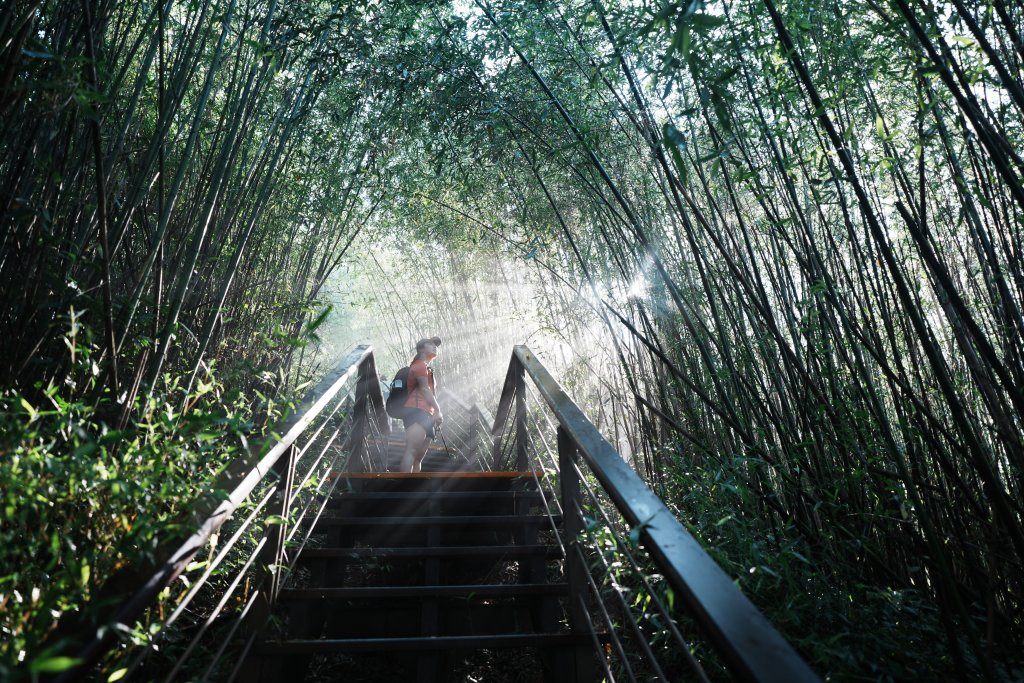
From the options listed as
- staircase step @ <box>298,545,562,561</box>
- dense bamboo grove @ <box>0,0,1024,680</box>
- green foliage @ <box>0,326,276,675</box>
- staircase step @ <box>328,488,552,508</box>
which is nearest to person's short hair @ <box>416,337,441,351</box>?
dense bamboo grove @ <box>0,0,1024,680</box>

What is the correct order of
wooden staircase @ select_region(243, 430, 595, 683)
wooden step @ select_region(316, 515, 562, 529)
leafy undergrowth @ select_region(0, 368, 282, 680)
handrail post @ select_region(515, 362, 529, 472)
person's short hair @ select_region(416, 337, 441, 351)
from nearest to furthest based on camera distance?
leafy undergrowth @ select_region(0, 368, 282, 680) < wooden staircase @ select_region(243, 430, 595, 683) < wooden step @ select_region(316, 515, 562, 529) < handrail post @ select_region(515, 362, 529, 472) < person's short hair @ select_region(416, 337, 441, 351)

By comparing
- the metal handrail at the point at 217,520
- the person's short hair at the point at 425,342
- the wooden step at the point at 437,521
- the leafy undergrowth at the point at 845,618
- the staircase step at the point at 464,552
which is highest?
the person's short hair at the point at 425,342

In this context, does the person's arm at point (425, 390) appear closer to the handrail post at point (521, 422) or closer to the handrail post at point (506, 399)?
the handrail post at point (506, 399)

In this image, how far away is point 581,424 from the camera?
6.51ft

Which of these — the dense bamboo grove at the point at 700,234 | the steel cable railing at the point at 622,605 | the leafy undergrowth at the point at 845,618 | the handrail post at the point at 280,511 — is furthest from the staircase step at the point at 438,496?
the leafy undergrowth at the point at 845,618

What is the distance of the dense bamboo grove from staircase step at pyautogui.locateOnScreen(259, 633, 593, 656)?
1.85ft

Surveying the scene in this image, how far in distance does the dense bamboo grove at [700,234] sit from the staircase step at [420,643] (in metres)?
0.56

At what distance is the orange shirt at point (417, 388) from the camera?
4.14 meters

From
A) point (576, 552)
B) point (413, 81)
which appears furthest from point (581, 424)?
point (413, 81)

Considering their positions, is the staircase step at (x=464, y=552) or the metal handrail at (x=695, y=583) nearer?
the metal handrail at (x=695, y=583)

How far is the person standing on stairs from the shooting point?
4109 millimetres

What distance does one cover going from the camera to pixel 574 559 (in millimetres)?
2059

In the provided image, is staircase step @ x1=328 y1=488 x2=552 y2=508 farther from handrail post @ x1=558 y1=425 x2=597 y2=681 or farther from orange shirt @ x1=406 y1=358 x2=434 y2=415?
orange shirt @ x1=406 y1=358 x2=434 y2=415

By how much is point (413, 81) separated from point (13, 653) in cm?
291
